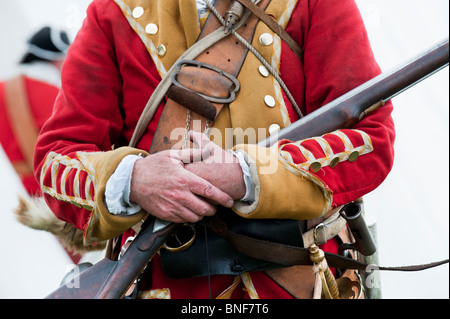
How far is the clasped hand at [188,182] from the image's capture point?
4.82ft

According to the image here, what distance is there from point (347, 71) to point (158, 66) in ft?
2.08

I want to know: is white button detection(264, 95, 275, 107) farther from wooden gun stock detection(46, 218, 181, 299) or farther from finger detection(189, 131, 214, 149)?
wooden gun stock detection(46, 218, 181, 299)

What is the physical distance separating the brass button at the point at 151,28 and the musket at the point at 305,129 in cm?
57

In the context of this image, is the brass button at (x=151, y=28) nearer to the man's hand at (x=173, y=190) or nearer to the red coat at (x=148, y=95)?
the red coat at (x=148, y=95)

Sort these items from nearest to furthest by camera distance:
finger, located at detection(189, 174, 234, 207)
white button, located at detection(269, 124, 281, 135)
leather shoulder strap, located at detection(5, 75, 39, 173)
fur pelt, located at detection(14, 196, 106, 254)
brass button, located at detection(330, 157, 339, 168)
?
finger, located at detection(189, 174, 234, 207)
brass button, located at detection(330, 157, 339, 168)
white button, located at detection(269, 124, 281, 135)
fur pelt, located at detection(14, 196, 106, 254)
leather shoulder strap, located at detection(5, 75, 39, 173)

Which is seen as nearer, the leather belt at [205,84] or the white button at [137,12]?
the leather belt at [205,84]

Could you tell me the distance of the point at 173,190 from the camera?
1475 millimetres

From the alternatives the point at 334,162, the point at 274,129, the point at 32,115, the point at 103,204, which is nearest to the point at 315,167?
the point at 334,162

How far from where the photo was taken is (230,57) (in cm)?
178

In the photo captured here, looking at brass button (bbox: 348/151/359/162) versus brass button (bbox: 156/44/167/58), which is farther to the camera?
brass button (bbox: 156/44/167/58)

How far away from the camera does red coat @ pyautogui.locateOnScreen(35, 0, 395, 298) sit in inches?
63.6

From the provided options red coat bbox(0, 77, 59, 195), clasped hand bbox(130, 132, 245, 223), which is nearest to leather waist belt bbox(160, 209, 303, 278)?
clasped hand bbox(130, 132, 245, 223)

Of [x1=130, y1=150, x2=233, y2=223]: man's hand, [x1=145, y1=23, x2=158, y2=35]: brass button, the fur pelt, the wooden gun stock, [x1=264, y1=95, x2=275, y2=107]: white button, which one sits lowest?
the fur pelt

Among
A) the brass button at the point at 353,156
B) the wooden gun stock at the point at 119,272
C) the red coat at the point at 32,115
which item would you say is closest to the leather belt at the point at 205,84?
the wooden gun stock at the point at 119,272
